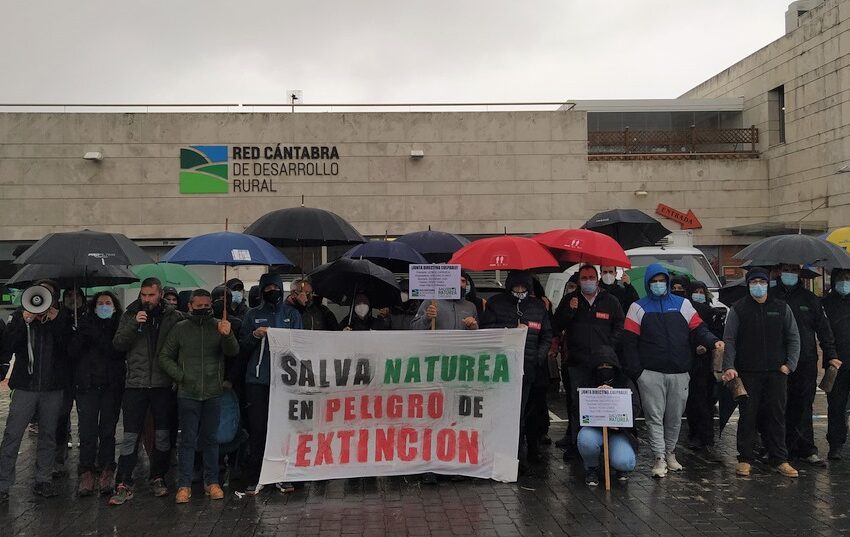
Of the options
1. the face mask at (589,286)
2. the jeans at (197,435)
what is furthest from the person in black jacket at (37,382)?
the face mask at (589,286)

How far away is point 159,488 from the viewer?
6973mm

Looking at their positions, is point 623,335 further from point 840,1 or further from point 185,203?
point 840,1

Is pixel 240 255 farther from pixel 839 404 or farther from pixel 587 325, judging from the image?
pixel 839 404

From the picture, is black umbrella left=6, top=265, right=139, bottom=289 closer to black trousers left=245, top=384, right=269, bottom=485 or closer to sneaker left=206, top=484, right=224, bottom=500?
black trousers left=245, top=384, right=269, bottom=485

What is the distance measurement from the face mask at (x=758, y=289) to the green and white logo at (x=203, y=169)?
17693 millimetres

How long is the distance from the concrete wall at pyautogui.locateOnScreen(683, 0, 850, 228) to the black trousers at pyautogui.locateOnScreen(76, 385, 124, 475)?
23.0 metres

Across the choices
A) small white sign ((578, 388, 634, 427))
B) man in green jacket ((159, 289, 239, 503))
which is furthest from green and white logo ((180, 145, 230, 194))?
small white sign ((578, 388, 634, 427))

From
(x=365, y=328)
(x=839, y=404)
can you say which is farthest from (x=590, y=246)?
(x=839, y=404)

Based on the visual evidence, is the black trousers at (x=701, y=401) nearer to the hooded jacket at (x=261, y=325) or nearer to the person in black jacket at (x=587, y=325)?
the person in black jacket at (x=587, y=325)

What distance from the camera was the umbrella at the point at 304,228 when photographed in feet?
28.1

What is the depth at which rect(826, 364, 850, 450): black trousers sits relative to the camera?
321 inches

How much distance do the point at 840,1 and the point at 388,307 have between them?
20.6 meters

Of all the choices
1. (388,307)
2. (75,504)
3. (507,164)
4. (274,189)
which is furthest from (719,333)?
(274,189)

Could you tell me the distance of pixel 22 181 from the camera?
72.1 feet
